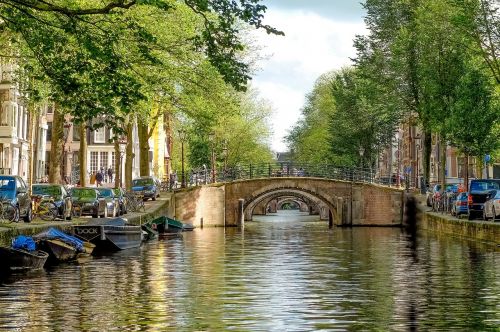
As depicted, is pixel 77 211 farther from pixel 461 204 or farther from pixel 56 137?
pixel 461 204

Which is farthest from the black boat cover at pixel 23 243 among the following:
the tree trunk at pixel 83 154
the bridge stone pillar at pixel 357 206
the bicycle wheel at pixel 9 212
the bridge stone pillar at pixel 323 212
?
the bridge stone pillar at pixel 323 212

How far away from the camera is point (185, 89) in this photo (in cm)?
4634

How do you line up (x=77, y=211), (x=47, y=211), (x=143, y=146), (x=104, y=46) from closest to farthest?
(x=104, y=46)
(x=47, y=211)
(x=77, y=211)
(x=143, y=146)

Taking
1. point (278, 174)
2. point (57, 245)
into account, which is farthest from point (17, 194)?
point (278, 174)

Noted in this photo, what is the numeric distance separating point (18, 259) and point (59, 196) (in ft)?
57.7

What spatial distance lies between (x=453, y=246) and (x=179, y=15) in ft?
46.5

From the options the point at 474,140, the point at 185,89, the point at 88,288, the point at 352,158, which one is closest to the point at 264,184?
the point at 352,158

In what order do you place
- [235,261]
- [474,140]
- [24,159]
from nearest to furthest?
1. [235,261]
2. [474,140]
3. [24,159]

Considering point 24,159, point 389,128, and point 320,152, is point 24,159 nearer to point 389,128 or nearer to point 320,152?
point 389,128

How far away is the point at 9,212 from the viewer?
121 feet

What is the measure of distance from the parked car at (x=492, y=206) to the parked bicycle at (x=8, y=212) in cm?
1956

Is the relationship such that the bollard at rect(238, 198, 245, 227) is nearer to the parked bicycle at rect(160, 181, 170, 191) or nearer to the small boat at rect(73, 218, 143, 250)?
the parked bicycle at rect(160, 181, 170, 191)

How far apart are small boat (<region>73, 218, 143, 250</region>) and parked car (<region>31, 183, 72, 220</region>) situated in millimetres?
3343

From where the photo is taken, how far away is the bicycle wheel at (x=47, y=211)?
43581 millimetres
